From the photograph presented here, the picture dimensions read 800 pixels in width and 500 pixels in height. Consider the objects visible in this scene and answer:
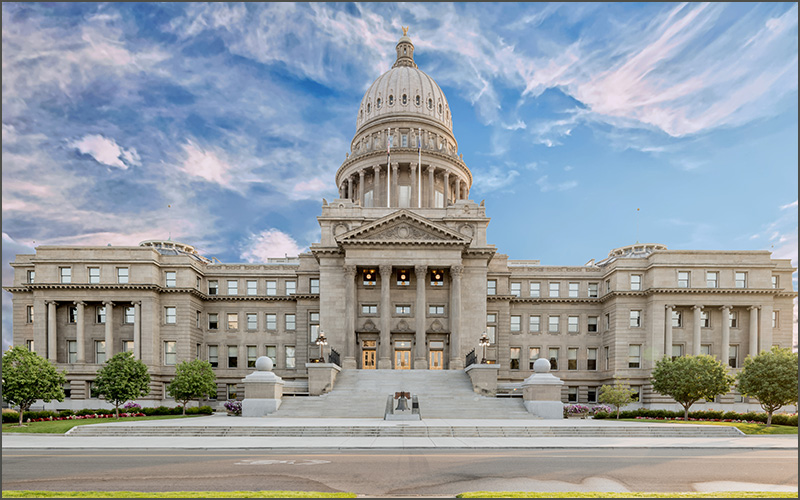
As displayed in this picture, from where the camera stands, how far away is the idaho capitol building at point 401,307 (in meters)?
53.2

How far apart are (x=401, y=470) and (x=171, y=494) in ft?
21.2

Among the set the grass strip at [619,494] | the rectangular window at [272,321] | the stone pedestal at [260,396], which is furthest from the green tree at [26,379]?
the grass strip at [619,494]

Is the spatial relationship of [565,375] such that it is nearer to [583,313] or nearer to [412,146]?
A: [583,313]

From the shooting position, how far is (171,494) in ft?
39.8

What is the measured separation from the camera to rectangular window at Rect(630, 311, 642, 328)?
5744 cm

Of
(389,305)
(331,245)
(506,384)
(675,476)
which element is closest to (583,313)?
(506,384)

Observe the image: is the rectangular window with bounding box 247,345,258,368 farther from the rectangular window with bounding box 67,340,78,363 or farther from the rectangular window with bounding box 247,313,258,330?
the rectangular window with bounding box 67,340,78,363

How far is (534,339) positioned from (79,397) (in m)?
50.9

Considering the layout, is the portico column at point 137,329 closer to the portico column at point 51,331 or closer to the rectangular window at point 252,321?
the portico column at point 51,331

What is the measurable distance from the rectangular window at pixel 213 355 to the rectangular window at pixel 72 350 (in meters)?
13.9

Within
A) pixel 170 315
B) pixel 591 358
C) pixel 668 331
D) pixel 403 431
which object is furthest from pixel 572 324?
pixel 170 315

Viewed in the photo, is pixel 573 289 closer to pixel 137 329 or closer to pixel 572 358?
pixel 572 358

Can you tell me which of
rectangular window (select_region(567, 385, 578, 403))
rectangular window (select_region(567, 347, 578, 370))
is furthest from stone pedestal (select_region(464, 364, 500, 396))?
rectangular window (select_region(567, 347, 578, 370))

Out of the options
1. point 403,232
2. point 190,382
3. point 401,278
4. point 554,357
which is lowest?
point 554,357
